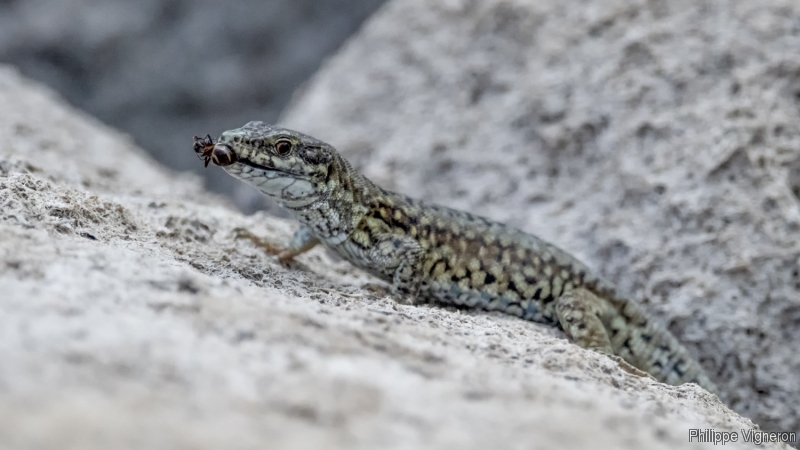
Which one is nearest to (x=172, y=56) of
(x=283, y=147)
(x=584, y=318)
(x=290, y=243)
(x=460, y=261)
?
(x=290, y=243)

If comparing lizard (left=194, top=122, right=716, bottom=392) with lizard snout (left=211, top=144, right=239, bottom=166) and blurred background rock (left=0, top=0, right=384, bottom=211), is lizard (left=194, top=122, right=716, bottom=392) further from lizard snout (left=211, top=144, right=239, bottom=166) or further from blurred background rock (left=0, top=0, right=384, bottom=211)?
blurred background rock (left=0, top=0, right=384, bottom=211)

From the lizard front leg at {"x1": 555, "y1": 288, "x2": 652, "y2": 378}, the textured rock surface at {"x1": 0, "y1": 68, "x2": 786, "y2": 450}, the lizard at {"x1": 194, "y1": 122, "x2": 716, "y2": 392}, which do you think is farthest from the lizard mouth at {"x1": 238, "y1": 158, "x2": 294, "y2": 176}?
the lizard front leg at {"x1": 555, "y1": 288, "x2": 652, "y2": 378}

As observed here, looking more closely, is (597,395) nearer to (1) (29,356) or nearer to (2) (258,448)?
(2) (258,448)

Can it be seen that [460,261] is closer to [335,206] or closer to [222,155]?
[335,206]

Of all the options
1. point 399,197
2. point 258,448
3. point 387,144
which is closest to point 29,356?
point 258,448

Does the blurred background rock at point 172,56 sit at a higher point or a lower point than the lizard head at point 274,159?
higher

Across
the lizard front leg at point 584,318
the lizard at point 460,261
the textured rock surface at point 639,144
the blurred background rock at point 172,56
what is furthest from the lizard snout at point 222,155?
the blurred background rock at point 172,56

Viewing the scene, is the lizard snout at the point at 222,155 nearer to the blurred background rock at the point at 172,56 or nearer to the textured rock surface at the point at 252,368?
the textured rock surface at the point at 252,368
